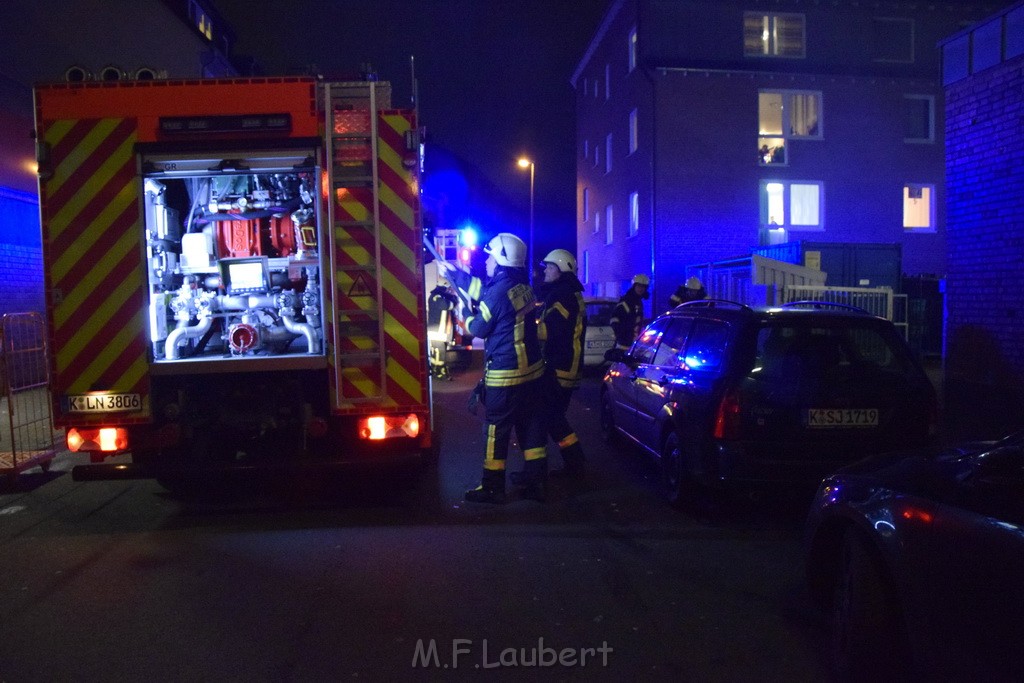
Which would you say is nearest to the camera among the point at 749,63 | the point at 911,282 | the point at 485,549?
the point at 485,549

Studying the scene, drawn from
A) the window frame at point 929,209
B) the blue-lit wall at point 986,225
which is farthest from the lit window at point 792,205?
the blue-lit wall at point 986,225

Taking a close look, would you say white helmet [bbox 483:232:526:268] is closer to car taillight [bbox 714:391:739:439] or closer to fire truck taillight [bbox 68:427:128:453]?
car taillight [bbox 714:391:739:439]

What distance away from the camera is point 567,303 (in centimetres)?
748

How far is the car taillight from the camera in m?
5.61

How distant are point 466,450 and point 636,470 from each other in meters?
1.91

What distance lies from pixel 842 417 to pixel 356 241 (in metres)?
3.50

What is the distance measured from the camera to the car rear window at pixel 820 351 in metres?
5.75

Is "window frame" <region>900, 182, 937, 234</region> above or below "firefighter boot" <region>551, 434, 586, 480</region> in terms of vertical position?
above

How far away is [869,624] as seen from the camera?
3.34 meters

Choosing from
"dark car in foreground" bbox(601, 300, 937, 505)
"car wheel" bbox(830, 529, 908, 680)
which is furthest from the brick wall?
"car wheel" bbox(830, 529, 908, 680)

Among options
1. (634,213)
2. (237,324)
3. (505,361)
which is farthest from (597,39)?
(237,324)

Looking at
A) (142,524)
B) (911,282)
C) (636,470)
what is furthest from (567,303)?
(911,282)

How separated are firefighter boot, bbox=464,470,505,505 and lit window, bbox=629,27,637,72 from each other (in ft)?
67.9

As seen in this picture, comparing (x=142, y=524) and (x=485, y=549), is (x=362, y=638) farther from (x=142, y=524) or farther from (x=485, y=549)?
(x=142, y=524)
